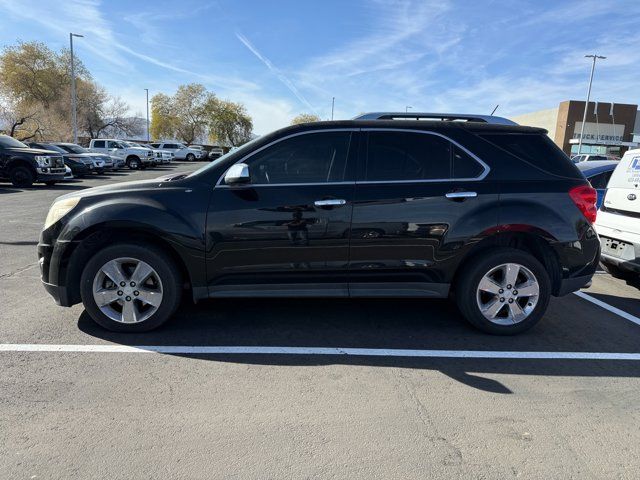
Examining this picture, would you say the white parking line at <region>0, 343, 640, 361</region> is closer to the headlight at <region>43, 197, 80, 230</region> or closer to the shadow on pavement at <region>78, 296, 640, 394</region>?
the shadow on pavement at <region>78, 296, 640, 394</region>

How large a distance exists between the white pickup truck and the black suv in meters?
31.4

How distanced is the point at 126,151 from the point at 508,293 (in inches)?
1326

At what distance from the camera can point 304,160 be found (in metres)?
4.02

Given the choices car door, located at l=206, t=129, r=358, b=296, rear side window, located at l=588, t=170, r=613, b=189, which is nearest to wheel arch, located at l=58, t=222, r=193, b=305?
car door, located at l=206, t=129, r=358, b=296

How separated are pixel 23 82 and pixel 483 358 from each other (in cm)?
5424

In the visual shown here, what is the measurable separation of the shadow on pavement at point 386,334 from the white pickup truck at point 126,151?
31.4 m

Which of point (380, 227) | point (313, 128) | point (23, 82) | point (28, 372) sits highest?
point (23, 82)

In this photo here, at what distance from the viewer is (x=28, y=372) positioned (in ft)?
10.8

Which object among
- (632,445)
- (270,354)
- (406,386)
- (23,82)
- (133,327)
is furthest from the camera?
(23,82)

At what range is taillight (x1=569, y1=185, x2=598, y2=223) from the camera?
13.4 feet

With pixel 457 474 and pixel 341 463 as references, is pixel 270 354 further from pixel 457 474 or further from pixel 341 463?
pixel 457 474

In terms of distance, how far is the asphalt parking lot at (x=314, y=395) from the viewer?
8.02 feet

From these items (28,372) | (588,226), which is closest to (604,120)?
(588,226)

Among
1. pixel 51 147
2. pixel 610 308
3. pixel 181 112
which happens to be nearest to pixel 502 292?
pixel 610 308
